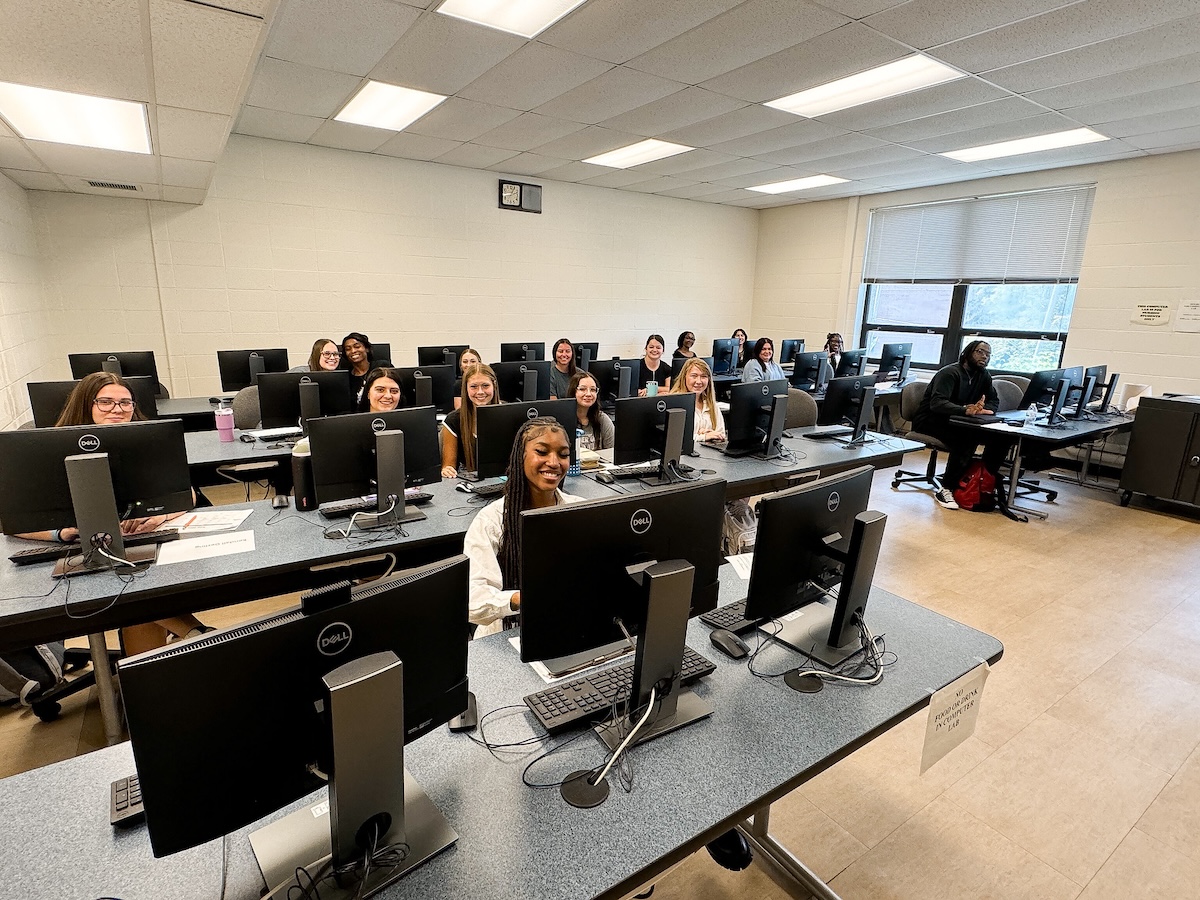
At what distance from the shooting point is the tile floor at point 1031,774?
171 centimetres

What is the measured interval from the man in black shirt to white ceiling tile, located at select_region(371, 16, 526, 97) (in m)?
4.12

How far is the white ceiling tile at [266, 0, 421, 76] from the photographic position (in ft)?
9.12

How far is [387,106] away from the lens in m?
4.29

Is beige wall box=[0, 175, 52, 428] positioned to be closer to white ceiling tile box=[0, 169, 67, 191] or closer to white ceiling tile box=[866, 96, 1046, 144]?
white ceiling tile box=[0, 169, 67, 191]

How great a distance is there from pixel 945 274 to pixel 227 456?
7183 millimetres

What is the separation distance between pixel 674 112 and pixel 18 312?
15.3ft

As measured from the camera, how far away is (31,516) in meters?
1.82

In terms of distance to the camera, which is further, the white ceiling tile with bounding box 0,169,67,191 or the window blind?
the window blind

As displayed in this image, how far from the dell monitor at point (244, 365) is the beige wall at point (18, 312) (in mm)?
1141

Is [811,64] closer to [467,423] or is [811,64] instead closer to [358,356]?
[467,423]

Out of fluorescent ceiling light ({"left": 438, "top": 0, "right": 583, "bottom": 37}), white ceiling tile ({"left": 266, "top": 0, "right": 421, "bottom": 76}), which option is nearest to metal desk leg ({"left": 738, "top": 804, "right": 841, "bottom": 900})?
fluorescent ceiling light ({"left": 438, "top": 0, "right": 583, "bottom": 37})

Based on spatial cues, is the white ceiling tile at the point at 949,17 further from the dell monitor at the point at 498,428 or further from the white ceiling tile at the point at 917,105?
the dell monitor at the point at 498,428

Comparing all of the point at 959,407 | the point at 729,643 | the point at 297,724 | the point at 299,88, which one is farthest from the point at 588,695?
the point at 959,407

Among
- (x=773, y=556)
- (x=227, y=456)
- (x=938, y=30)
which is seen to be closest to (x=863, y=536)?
(x=773, y=556)
